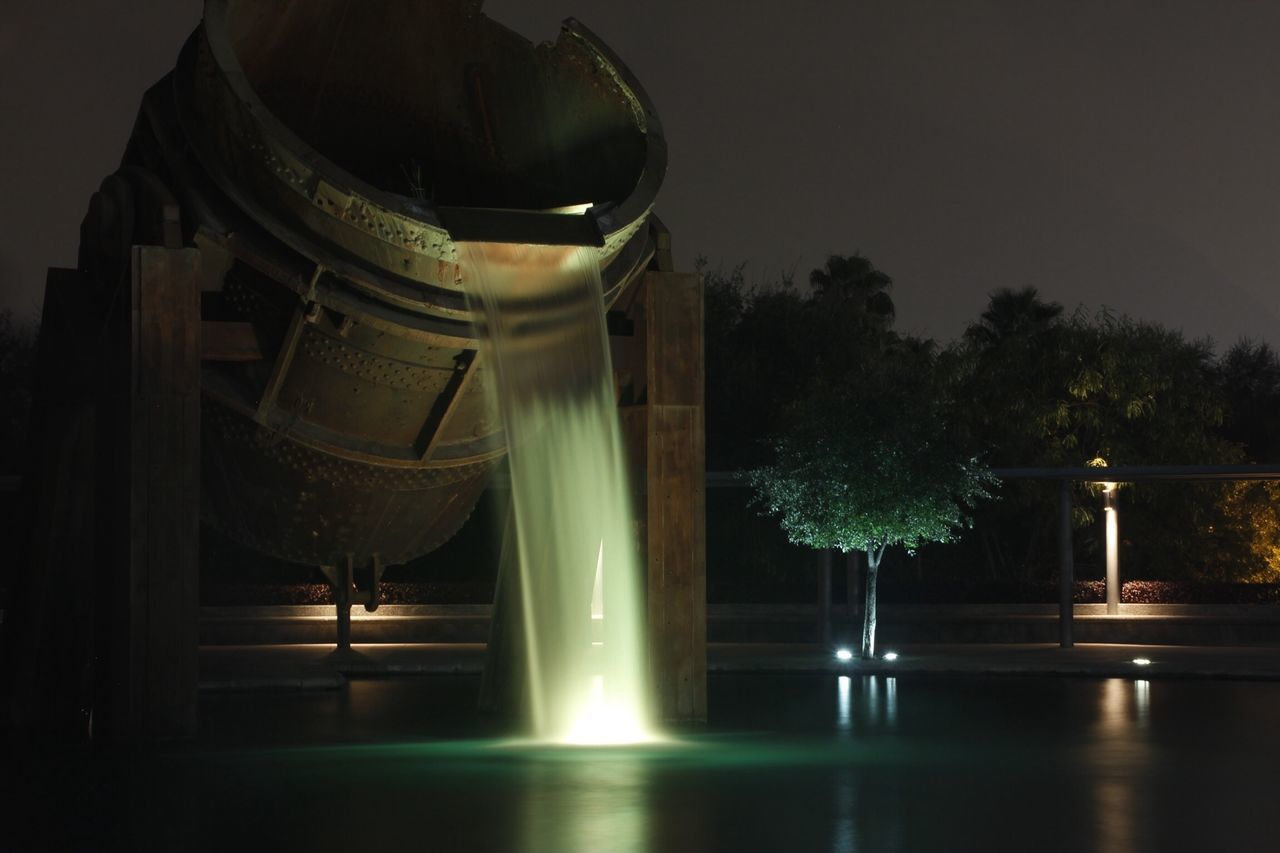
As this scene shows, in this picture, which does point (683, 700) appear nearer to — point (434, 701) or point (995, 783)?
point (995, 783)

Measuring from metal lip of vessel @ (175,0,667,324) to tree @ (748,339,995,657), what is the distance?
1176cm

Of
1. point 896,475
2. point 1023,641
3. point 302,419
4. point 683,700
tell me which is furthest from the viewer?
point 1023,641

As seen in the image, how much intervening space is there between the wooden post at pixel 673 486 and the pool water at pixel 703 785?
0.56 metres

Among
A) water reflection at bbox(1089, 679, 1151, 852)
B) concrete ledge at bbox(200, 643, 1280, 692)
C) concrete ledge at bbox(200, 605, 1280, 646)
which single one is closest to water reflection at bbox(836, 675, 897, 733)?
concrete ledge at bbox(200, 643, 1280, 692)

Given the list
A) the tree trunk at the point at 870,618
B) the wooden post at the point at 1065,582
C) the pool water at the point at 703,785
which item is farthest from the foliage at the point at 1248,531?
the pool water at the point at 703,785

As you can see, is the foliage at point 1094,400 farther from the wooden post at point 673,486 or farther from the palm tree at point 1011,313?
the wooden post at point 673,486

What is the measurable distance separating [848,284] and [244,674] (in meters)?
36.8

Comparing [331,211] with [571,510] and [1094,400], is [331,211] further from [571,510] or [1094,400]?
[1094,400]

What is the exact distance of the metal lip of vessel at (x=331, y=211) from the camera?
1095 cm

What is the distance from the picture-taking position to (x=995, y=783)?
405 inches

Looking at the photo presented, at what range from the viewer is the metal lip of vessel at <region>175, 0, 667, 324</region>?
10945 mm

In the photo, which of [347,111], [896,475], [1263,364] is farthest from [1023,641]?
[1263,364]

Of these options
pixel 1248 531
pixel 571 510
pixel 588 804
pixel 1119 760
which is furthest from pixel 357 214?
pixel 1248 531

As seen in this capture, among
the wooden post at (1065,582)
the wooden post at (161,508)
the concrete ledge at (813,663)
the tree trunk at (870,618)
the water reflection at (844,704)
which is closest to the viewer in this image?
the wooden post at (161,508)
